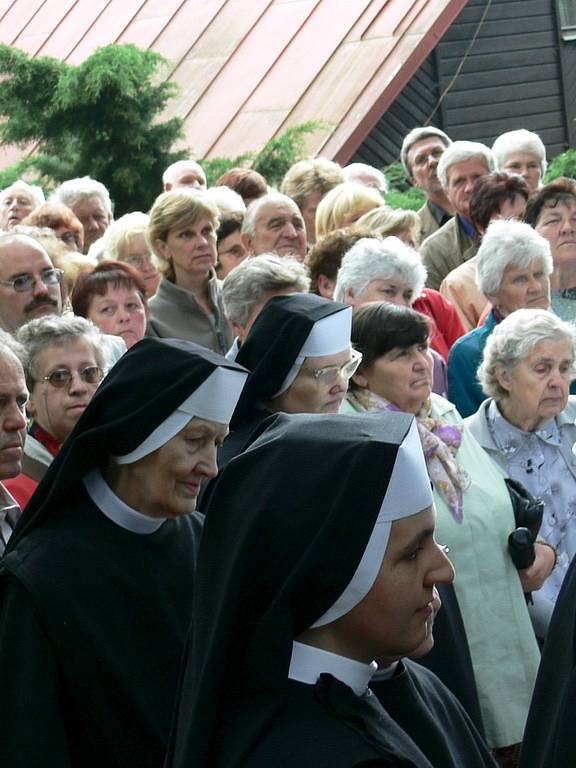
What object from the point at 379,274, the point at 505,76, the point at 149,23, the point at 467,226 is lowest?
the point at 379,274

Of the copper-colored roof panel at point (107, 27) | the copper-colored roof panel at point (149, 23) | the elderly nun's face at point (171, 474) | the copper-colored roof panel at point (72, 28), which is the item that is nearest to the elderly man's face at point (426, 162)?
the elderly nun's face at point (171, 474)

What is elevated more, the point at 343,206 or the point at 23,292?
the point at 343,206

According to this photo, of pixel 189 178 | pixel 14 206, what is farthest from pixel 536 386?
pixel 14 206

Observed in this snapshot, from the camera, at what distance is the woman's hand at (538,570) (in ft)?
18.1

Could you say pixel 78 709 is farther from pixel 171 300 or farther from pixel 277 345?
pixel 171 300

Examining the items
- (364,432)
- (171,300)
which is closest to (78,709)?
(364,432)

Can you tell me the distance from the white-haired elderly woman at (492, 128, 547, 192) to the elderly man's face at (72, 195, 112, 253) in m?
2.40

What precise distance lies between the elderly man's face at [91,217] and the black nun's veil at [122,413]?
5105mm

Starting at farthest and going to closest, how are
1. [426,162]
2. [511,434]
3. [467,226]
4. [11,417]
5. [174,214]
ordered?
[426,162] < [467,226] < [174,214] < [511,434] < [11,417]

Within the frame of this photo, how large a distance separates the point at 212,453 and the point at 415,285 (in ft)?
8.40

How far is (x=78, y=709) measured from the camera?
3840 millimetres

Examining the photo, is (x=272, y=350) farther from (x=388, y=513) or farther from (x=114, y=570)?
(x=388, y=513)

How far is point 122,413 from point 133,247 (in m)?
4.07

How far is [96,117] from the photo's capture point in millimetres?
10031
